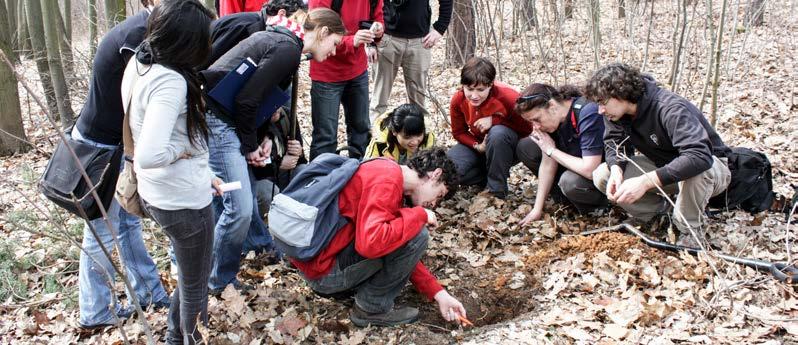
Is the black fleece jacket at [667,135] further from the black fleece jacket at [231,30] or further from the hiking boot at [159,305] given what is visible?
the hiking boot at [159,305]

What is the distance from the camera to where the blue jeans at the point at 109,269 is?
3.12 metres

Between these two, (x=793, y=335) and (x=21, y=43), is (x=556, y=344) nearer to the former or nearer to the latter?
(x=793, y=335)

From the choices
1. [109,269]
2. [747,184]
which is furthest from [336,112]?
[747,184]

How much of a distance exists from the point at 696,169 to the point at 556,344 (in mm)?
1405

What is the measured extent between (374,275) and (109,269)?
1493 mm

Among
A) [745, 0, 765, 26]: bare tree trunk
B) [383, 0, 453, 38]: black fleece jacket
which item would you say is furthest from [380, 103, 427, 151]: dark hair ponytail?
[745, 0, 765, 26]: bare tree trunk

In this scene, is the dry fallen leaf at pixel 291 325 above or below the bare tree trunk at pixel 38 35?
below

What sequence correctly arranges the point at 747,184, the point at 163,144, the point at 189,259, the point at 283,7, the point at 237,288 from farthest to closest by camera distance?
the point at 747,184 → the point at 237,288 → the point at 283,7 → the point at 189,259 → the point at 163,144

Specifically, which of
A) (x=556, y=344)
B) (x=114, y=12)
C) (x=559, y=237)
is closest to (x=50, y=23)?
(x=114, y=12)

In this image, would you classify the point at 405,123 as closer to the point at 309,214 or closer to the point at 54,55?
the point at 309,214

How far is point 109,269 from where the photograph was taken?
130 inches

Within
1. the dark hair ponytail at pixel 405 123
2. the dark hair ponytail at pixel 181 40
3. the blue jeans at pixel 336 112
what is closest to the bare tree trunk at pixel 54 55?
the blue jeans at pixel 336 112

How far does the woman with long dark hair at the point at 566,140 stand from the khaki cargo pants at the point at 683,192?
0.15m

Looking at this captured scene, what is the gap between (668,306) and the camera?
128 inches
